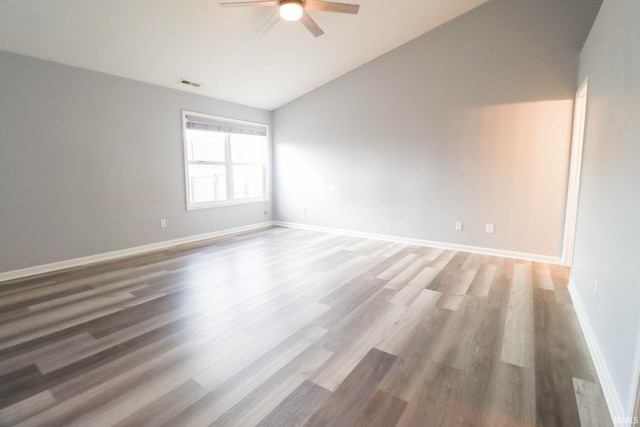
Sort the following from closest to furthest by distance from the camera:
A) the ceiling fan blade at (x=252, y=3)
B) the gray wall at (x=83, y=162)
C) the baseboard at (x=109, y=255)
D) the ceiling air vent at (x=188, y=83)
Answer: the ceiling fan blade at (x=252, y=3) < the gray wall at (x=83, y=162) < the baseboard at (x=109, y=255) < the ceiling air vent at (x=188, y=83)

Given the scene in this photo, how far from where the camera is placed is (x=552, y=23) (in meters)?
3.62

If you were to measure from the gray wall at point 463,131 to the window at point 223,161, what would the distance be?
118 centimetres

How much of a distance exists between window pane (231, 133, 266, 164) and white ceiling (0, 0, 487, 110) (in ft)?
2.57

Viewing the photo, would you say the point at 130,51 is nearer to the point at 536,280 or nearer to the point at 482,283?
the point at 482,283

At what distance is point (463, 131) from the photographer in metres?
4.27

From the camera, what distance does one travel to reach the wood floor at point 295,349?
1.49 m

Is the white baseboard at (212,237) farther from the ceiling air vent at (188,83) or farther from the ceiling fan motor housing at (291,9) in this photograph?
the ceiling fan motor housing at (291,9)

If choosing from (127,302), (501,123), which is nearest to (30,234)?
(127,302)

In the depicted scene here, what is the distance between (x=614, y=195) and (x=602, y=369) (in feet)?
3.37

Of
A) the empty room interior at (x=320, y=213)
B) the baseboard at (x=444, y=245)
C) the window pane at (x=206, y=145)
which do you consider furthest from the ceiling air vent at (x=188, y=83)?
the baseboard at (x=444, y=245)

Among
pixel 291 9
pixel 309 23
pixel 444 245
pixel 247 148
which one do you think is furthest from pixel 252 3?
pixel 444 245

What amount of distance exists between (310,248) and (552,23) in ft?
13.9

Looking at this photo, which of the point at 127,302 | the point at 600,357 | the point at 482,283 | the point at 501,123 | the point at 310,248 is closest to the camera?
the point at 600,357

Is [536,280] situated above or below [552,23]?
below
